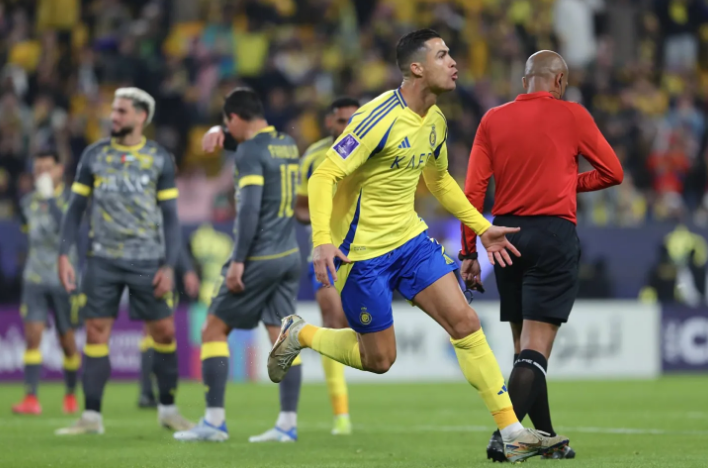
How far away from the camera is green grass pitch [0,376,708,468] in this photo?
7.48 metres

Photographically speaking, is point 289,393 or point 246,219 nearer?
point 246,219

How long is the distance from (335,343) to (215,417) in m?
1.94

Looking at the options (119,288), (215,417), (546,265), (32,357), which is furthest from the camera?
(32,357)

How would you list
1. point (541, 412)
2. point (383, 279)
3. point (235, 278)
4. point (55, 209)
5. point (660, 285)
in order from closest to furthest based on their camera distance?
point (383, 279) → point (541, 412) → point (235, 278) → point (55, 209) → point (660, 285)

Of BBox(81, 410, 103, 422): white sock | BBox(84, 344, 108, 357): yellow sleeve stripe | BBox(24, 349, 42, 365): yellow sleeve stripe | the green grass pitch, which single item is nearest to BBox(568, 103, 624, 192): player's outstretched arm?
the green grass pitch

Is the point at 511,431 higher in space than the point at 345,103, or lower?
lower

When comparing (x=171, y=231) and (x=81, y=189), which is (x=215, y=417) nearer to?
(x=171, y=231)

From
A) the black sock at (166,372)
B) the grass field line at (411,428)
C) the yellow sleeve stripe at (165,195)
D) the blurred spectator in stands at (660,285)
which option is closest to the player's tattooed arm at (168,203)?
the yellow sleeve stripe at (165,195)

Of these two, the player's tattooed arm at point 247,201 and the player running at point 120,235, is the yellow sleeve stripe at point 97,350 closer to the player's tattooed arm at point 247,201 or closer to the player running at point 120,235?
the player running at point 120,235

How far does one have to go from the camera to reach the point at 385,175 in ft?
22.9

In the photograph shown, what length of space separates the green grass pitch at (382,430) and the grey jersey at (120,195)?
4.80ft

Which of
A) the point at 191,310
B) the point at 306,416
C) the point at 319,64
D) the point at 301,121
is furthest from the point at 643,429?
the point at 319,64

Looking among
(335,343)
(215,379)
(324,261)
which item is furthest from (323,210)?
(215,379)

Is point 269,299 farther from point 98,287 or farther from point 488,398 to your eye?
point 488,398
